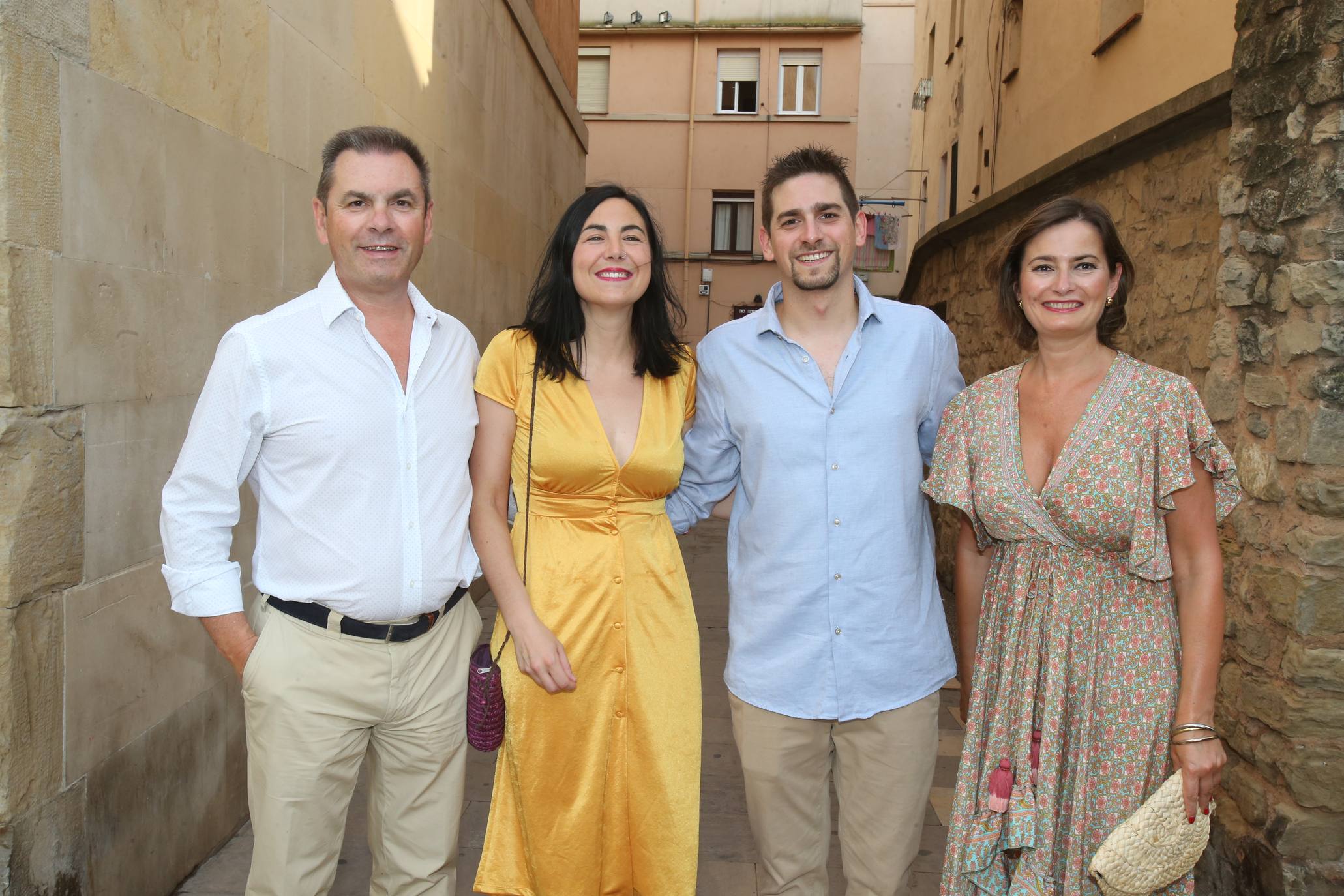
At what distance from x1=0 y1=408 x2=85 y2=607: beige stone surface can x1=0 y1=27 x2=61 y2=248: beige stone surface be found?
0.42 metres

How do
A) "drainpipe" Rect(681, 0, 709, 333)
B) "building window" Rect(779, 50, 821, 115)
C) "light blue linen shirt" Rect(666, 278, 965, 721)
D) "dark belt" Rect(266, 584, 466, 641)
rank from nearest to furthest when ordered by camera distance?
"dark belt" Rect(266, 584, 466, 641)
"light blue linen shirt" Rect(666, 278, 965, 721)
"drainpipe" Rect(681, 0, 709, 333)
"building window" Rect(779, 50, 821, 115)

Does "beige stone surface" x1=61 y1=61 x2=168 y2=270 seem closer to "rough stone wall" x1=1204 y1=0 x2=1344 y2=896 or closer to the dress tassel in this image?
the dress tassel

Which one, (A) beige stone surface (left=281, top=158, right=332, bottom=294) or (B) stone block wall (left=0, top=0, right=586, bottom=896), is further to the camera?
(A) beige stone surface (left=281, top=158, right=332, bottom=294)

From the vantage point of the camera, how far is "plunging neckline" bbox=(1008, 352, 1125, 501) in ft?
7.29

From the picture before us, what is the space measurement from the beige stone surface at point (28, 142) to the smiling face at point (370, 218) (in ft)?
2.04

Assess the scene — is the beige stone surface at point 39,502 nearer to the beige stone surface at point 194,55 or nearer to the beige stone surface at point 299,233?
the beige stone surface at point 194,55

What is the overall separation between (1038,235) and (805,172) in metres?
0.61

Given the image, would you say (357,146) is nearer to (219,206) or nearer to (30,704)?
(219,206)

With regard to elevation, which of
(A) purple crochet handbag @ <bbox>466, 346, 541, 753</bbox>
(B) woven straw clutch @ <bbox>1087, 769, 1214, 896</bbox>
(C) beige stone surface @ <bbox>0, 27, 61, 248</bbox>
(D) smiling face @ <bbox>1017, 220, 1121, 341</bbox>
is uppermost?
(C) beige stone surface @ <bbox>0, 27, 61, 248</bbox>

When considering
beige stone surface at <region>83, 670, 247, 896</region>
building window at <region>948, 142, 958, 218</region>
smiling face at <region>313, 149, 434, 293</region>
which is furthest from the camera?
building window at <region>948, 142, 958, 218</region>

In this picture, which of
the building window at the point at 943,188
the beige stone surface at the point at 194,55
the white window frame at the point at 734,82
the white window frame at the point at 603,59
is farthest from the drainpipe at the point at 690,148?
the beige stone surface at the point at 194,55

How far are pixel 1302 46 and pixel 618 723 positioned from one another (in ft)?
9.01

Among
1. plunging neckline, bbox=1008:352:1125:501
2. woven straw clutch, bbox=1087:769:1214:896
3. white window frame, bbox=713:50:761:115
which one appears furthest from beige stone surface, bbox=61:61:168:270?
white window frame, bbox=713:50:761:115

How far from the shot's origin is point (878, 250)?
19.8 m
